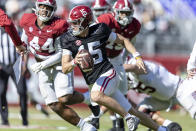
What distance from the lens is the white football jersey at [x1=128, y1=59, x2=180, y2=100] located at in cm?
891

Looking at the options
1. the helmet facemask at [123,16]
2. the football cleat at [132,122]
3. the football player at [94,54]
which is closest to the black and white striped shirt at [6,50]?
the helmet facemask at [123,16]

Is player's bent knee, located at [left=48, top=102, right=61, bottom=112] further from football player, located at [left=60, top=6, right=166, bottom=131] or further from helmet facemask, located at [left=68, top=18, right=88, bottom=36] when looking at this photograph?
helmet facemask, located at [left=68, top=18, right=88, bottom=36]

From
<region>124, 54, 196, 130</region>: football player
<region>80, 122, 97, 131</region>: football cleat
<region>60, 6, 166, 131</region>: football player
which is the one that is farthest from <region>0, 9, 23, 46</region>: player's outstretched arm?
<region>124, 54, 196, 130</region>: football player

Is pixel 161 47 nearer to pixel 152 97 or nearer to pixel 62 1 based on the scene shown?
pixel 62 1

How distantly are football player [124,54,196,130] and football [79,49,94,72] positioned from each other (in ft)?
4.74

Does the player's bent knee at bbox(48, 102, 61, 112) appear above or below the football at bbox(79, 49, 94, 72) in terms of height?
below

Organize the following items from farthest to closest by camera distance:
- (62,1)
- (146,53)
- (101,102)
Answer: (62,1), (146,53), (101,102)

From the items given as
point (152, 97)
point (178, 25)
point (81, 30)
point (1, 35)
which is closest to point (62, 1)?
point (178, 25)

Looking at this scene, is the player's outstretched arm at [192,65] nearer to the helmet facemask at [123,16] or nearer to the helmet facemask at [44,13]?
the helmet facemask at [123,16]

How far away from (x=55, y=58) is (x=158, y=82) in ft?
5.91

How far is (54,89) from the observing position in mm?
8508

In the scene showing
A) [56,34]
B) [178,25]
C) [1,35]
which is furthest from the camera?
[178,25]

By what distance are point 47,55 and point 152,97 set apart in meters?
2.04

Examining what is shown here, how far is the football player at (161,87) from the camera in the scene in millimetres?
8625
